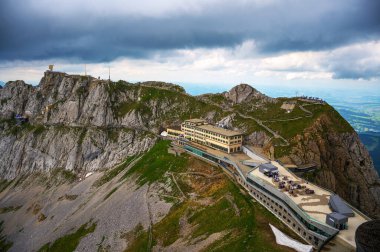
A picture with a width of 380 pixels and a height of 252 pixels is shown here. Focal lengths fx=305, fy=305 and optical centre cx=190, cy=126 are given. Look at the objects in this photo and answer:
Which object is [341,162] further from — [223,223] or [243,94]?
[223,223]

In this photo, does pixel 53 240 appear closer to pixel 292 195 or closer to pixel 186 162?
pixel 186 162

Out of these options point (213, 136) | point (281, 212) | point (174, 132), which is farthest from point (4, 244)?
point (281, 212)

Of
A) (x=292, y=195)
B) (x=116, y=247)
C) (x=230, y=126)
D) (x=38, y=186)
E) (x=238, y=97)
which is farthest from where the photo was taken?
(x=38, y=186)

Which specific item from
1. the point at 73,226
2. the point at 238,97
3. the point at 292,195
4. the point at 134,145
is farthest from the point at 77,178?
the point at 292,195

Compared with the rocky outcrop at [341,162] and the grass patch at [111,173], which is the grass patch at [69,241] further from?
the rocky outcrop at [341,162]

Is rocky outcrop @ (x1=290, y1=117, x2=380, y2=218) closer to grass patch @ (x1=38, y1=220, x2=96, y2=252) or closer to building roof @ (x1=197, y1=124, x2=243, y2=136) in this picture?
building roof @ (x1=197, y1=124, x2=243, y2=136)

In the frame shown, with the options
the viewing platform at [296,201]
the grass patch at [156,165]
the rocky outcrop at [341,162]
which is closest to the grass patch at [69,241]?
the grass patch at [156,165]
